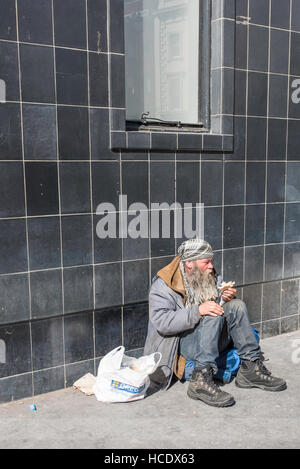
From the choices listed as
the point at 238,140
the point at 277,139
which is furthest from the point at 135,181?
the point at 277,139

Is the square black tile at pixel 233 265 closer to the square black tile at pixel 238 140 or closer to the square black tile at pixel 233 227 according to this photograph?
the square black tile at pixel 233 227

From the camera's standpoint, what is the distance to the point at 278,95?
5.36m

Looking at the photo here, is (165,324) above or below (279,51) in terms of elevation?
below

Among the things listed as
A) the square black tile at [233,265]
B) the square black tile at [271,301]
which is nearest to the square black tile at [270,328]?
the square black tile at [271,301]

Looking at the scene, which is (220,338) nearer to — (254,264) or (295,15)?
(254,264)

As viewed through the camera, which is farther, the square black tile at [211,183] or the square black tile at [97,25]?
the square black tile at [211,183]

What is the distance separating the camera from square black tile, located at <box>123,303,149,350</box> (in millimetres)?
4578

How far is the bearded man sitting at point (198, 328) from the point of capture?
4086mm

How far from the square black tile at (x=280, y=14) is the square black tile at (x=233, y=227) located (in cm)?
193

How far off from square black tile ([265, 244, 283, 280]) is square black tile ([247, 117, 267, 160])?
38.2 inches

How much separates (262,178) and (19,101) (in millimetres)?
2617

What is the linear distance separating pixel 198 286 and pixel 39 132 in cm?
176

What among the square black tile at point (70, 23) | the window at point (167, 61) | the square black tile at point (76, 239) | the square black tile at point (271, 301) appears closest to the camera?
the square black tile at point (70, 23)

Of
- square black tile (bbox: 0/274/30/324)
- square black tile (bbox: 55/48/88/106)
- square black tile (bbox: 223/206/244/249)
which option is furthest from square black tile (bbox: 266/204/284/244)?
square black tile (bbox: 0/274/30/324)
